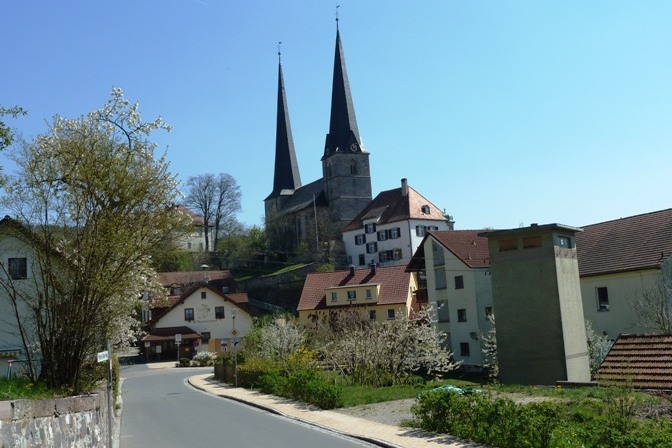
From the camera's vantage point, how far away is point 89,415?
1243 cm

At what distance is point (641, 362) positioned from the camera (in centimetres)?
1866

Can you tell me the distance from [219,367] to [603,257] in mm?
22807

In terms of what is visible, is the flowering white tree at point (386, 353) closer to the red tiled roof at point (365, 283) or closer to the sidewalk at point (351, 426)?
the sidewalk at point (351, 426)

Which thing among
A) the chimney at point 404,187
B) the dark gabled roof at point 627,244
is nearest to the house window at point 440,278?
the dark gabled roof at point 627,244

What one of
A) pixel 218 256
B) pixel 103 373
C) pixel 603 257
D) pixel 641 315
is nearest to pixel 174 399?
pixel 103 373

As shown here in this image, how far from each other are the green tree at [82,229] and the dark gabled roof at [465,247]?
33.4m

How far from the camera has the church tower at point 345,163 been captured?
96.5m

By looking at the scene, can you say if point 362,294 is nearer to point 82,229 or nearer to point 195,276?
point 195,276

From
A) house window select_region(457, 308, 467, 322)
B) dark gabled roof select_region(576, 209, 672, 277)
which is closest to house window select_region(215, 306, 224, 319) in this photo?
house window select_region(457, 308, 467, 322)

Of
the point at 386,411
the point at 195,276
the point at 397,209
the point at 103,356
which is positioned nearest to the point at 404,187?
the point at 397,209

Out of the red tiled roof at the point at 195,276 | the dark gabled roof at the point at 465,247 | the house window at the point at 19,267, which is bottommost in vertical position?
the house window at the point at 19,267

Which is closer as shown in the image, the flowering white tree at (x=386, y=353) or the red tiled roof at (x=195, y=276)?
the flowering white tree at (x=386, y=353)

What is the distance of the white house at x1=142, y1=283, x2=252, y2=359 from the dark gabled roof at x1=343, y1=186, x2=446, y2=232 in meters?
23.3

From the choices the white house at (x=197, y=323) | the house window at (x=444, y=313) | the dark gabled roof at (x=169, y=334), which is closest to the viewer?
the house window at (x=444, y=313)
